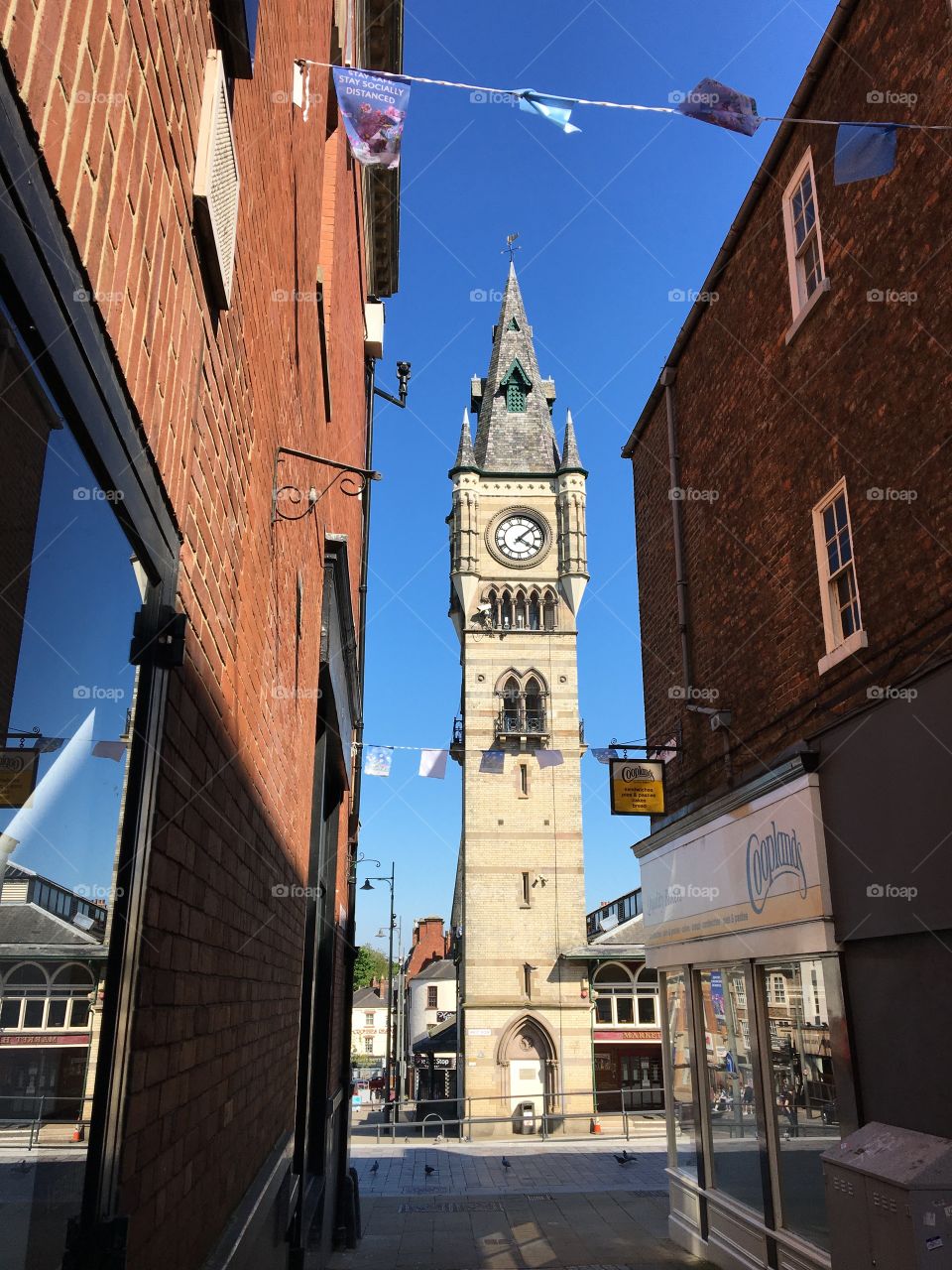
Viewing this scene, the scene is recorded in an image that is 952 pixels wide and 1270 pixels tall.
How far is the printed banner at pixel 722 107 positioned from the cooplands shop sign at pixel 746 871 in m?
5.58

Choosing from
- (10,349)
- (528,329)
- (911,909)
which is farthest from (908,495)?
(528,329)

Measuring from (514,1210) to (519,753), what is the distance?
31899 millimetres

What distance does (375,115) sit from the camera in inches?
264

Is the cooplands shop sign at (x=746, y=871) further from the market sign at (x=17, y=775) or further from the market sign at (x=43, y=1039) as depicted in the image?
the market sign at (x=17, y=775)

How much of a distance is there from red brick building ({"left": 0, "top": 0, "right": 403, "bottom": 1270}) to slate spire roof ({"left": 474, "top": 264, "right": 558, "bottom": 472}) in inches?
1863

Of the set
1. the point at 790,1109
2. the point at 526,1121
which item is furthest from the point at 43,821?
the point at 526,1121

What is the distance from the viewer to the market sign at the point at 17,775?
176cm

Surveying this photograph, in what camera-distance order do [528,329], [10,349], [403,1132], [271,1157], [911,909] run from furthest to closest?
[528,329], [403,1132], [911,909], [271,1157], [10,349]

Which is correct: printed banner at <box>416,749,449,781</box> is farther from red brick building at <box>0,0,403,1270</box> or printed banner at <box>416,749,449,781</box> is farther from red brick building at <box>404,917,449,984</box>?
red brick building at <box>404,917,449,984</box>

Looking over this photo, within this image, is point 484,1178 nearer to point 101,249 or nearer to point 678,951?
point 678,951

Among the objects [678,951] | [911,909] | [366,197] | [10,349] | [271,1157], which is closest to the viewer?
[10,349]

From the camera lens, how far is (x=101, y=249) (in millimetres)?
2221

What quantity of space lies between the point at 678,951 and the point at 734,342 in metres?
7.97

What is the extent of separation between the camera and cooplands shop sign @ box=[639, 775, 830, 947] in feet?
29.8
